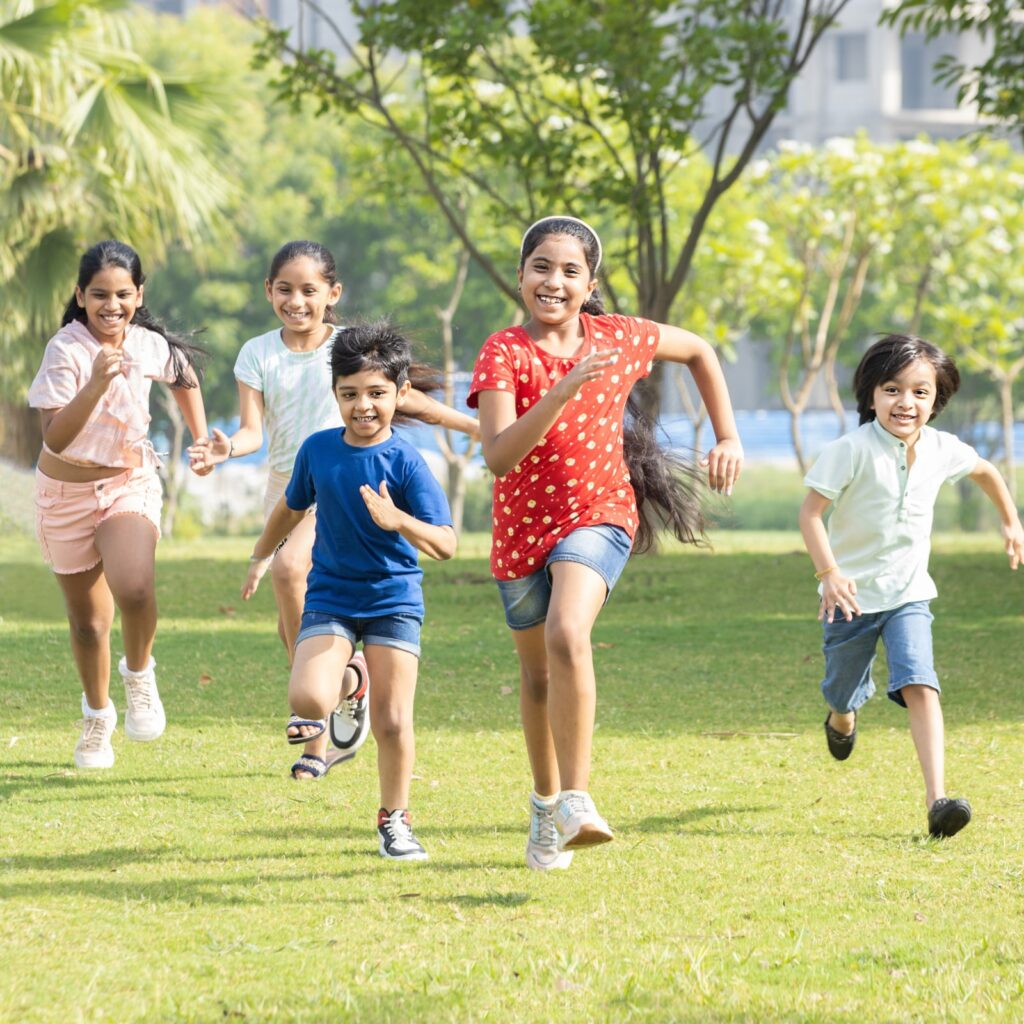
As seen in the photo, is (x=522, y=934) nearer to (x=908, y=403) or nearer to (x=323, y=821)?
(x=323, y=821)

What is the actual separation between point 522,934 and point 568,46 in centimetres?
1139

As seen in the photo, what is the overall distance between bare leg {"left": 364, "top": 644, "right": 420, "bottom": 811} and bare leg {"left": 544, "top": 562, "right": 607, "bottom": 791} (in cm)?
52

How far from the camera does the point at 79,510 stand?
6.20 m

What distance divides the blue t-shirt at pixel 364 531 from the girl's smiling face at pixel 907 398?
150cm

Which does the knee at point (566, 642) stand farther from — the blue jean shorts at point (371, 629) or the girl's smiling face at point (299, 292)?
the girl's smiling face at point (299, 292)

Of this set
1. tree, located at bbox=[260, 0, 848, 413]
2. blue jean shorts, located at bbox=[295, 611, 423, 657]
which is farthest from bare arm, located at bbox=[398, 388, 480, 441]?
tree, located at bbox=[260, 0, 848, 413]

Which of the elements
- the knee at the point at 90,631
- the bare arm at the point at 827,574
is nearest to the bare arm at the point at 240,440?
the knee at the point at 90,631

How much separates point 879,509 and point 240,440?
2166mm

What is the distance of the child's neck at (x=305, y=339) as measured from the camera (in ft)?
20.6

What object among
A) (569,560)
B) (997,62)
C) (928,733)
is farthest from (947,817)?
(997,62)

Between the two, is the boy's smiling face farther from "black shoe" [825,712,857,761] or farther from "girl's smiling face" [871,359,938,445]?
"black shoe" [825,712,857,761]

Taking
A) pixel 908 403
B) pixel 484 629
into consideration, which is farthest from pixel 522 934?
pixel 484 629

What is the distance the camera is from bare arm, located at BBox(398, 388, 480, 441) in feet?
18.1

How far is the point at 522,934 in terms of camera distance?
4.16 m
